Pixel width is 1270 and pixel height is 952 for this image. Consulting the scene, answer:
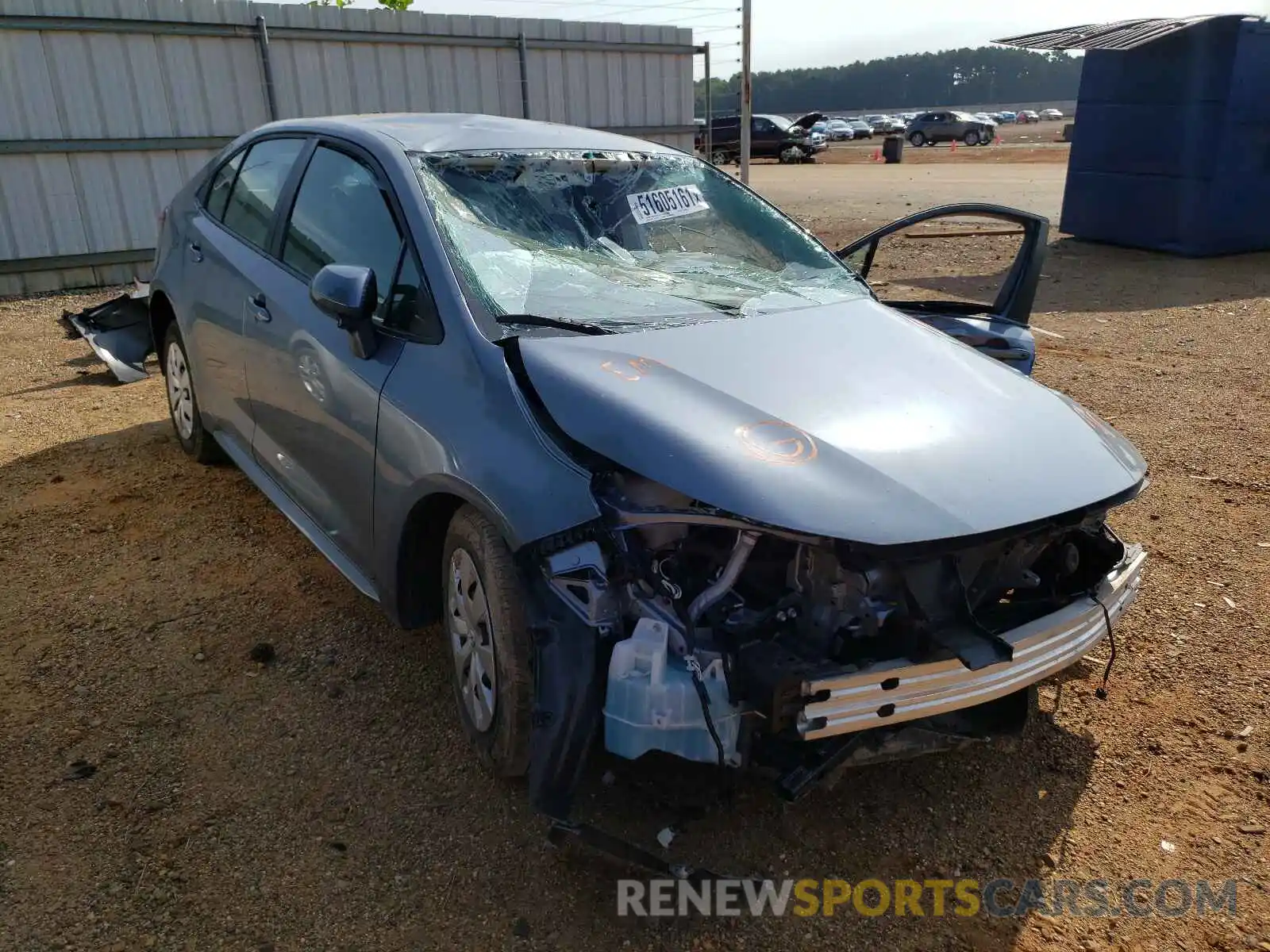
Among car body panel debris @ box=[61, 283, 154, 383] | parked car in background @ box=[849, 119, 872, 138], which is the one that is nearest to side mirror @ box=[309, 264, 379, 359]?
car body panel debris @ box=[61, 283, 154, 383]

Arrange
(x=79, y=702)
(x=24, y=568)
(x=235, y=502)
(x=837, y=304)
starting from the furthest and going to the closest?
(x=235, y=502)
(x=24, y=568)
(x=837, y=304)
(x=79, y=702)

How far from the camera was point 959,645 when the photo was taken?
2.27 metres

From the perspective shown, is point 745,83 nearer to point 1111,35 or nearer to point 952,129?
point 1111,35

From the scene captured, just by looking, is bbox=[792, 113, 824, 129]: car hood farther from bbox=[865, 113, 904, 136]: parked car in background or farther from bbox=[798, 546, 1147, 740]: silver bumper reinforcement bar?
bbox=[798, 546, 1147, 740]: silver bumper reinforcement bar

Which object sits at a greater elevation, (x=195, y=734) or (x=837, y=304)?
(x=837, y=304)

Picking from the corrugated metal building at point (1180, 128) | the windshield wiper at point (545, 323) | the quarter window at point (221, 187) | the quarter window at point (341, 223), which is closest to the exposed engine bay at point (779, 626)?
the windshield wiper at point (545, 323)

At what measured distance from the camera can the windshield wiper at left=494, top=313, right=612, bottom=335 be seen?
9.07 feet

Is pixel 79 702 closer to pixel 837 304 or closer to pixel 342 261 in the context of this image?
pixel 342 261

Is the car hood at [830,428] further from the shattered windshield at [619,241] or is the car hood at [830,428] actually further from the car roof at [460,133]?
the car roof at [460,133]

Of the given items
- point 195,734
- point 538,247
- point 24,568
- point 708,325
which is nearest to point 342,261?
point 538,247

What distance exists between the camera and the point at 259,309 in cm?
360

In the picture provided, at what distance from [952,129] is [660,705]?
48383mm

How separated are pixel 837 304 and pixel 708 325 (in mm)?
656

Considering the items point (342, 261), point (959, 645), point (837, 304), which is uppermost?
point (342, 261)
